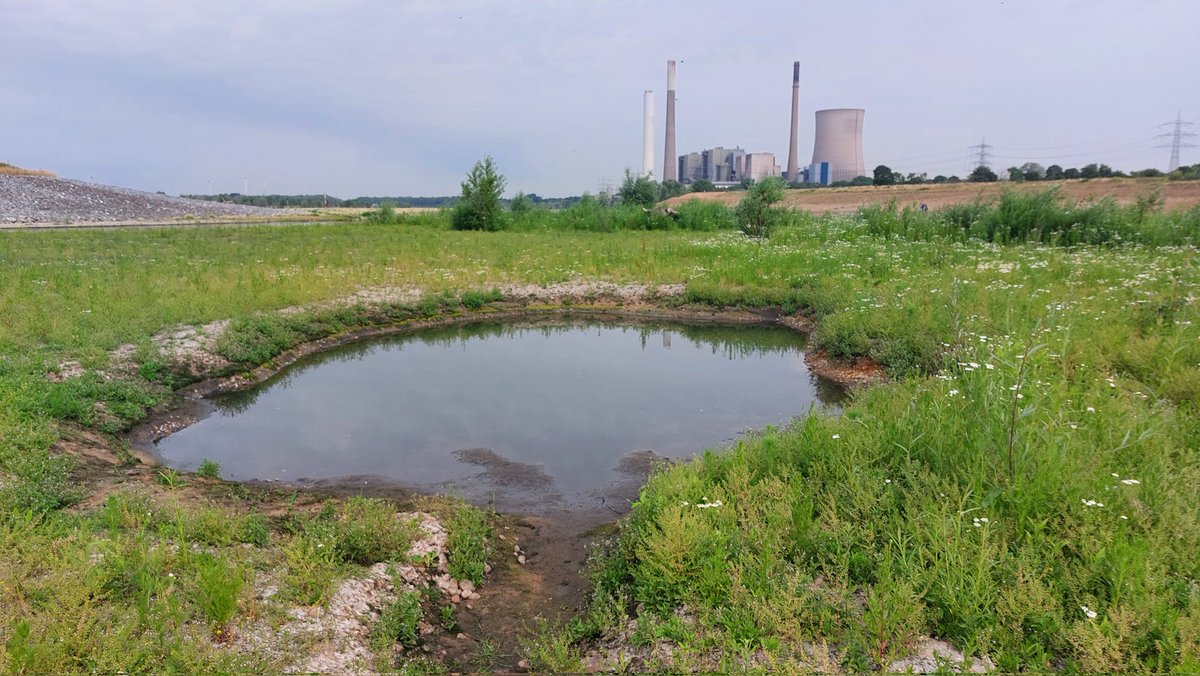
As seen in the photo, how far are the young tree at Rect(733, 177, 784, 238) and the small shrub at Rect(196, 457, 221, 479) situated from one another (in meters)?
20.9

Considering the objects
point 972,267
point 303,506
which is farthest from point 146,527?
point 972,267

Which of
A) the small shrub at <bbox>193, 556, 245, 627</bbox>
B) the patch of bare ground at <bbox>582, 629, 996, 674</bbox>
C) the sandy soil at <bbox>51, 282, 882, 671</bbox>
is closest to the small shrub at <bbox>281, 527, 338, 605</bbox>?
the sandy soil at <bbox>51, 282, 882, 671</bbox>

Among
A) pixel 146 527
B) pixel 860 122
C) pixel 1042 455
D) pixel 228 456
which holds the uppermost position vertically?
pixel 860 122

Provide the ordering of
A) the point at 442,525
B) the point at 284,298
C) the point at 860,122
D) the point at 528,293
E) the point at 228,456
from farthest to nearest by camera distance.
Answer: the point at 860,122
the point at 528,293
the point at 284,298
the point at 228,456
the point at 442,525

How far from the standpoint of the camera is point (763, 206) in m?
24.9

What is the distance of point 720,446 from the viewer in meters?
A: 7.27

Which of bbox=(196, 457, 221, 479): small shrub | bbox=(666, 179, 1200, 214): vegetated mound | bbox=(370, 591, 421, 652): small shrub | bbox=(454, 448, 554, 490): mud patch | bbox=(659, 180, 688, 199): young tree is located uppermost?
bbox=(659, 180, 688, 199): young tree

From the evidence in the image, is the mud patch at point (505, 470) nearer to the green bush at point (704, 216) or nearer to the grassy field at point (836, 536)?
the grassy field at point (836, 536)

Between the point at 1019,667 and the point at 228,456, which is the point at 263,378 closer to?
the point at 228,456

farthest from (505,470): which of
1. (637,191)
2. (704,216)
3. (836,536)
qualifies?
(637,191)

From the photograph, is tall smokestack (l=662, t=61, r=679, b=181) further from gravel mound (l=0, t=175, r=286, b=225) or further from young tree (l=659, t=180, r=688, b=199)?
gravel mound (l=0, t=175, r=286, b=225)

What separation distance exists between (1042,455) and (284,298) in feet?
40.4

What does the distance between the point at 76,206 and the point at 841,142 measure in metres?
54.6

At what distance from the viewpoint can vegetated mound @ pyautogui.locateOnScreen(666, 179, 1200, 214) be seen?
2499 centimetres
